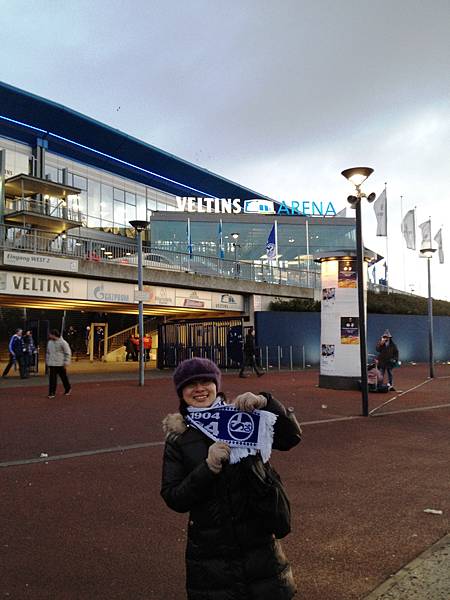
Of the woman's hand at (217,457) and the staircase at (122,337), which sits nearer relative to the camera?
the woman's hand at (217,457)

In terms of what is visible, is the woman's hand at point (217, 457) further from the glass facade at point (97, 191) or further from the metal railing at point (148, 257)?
the glass facade at point (97, 191)

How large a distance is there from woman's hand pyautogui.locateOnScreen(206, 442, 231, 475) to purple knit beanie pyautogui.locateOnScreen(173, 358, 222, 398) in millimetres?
396

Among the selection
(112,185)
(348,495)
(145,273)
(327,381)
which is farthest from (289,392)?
(112,185)

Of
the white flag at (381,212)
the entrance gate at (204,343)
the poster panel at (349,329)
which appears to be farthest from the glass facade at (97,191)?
the poster panel at (349,329)

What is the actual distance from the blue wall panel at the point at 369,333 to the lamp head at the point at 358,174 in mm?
17310

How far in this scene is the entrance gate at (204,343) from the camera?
26.5m

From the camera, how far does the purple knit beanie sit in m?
2.52

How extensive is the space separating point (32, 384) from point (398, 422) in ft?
41.1

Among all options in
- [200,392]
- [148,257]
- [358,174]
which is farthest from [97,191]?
[200,392]

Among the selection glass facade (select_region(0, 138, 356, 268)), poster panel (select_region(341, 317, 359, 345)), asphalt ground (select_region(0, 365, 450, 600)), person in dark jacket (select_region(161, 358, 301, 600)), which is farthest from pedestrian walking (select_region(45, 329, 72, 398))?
glass facade (select_region(0, 138, 356, 268))

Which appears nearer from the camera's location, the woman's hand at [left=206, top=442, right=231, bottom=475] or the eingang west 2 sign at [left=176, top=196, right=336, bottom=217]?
the woman's hand at [left=206, top=442, right=231, bottom=475]

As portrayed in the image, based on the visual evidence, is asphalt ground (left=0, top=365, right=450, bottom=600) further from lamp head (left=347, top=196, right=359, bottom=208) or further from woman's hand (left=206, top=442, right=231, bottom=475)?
lamp head (left=347, top=196, right=359, bottom=208)

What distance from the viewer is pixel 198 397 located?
255cm

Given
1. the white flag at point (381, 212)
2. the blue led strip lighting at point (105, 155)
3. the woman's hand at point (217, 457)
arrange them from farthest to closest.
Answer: the blue led strip lighting at point (105, 155)
the white flag at point (381, 212)
the woman's hand at point (217, 457)
